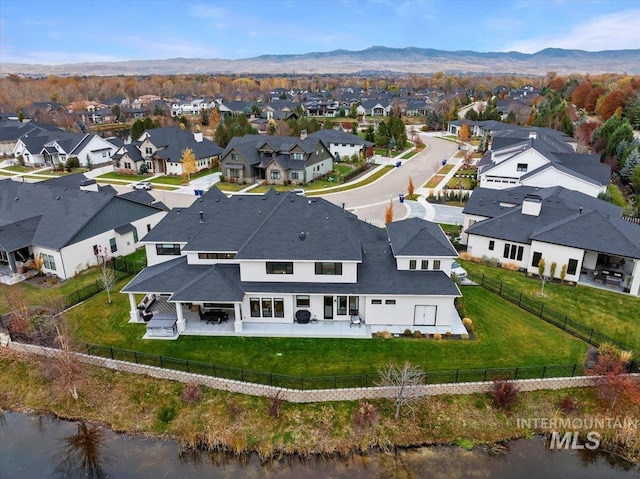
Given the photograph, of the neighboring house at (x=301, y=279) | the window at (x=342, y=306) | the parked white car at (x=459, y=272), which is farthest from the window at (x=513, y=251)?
the window at (x=342, y=306)

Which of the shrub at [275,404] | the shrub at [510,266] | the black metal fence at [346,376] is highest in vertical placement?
the shrub at [510,266]

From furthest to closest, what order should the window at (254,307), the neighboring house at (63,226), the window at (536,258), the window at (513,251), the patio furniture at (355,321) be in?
the window at (513,251) < the neighboring house at (63,226) < the window at (536,258) < the window at (254,307) < the patio furniture at (355,321)

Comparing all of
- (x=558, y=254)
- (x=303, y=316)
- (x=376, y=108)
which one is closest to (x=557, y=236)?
(x=558, y=254)

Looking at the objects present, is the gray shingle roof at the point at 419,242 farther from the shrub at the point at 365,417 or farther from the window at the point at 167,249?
the window at the point at 167,249

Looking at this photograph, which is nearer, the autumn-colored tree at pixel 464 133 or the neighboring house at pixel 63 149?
the neighboring house at pixel 63 149

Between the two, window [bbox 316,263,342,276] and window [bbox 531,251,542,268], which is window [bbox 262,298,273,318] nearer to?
window [bbox 316,263,342,276]

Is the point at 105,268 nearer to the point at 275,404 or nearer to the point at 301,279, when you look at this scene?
the point at 301,279

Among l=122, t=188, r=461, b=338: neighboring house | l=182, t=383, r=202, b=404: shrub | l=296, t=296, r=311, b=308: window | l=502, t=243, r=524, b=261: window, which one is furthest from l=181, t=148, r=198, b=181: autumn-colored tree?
l=182, t=383, r=202, b=404: shrub
